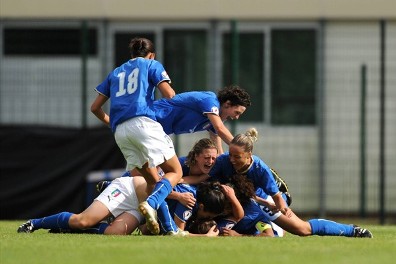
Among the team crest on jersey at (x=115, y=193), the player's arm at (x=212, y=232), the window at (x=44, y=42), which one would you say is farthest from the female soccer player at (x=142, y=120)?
the window at (x=44, y=42)

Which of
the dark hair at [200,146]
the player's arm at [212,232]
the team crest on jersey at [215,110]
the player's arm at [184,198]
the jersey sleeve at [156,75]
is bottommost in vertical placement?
the player's arm at [212,232]

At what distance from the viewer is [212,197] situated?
10523 millimetres

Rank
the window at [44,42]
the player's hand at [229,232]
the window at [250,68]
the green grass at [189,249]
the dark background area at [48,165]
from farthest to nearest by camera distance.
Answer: the window at [44,42] → the window at [250,68] → the dark background area at [48,165] → the player's hand at [229,232] → the green grass at [189,249]

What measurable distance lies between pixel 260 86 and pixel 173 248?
9644mm

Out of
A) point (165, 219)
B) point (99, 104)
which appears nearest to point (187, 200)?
point (165, 219)

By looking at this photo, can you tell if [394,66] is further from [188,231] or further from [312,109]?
[188,231]

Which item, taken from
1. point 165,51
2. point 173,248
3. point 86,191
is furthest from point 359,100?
point 173,248

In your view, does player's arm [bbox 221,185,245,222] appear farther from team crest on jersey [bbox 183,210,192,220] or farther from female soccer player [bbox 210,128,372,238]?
team crest on jersey [bbox 183,210,192,220]

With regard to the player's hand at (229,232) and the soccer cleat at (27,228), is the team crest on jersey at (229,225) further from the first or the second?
the soccer cleat at (27,228)

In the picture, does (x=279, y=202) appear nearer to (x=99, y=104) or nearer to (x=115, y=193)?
(x=115, y=193)

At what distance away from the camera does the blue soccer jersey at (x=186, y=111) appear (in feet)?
36.0

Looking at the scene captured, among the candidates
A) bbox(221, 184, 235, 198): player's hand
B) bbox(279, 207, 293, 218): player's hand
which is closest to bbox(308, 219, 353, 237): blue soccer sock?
bbox(279, 207, 293, 218): player's hand

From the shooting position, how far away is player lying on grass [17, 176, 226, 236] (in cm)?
1059

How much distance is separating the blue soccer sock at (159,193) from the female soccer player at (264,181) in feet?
2.04
